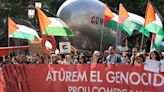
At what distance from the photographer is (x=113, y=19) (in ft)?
55.6

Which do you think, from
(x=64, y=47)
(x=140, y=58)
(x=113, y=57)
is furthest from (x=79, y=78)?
(x=64, y=47)

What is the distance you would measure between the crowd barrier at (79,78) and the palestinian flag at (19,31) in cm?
308

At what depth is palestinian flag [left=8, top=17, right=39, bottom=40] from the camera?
17.8 metres

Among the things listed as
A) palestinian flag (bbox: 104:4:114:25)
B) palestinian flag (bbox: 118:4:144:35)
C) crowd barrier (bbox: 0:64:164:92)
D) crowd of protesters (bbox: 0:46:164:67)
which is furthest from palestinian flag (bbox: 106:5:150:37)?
crowd barrier (bbox: 0:64:164:92)

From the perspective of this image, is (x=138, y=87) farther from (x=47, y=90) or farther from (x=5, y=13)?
(x=5, y=13)

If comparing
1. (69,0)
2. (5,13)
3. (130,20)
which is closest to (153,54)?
(130,20)

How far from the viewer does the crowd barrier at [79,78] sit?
11.5 metres

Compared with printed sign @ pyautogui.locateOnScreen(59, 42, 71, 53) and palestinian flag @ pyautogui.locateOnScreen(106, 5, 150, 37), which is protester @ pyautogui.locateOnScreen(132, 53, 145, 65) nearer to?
palestinian flag @ pyautogui.locateOnScreen(106, 5, 150, 37)

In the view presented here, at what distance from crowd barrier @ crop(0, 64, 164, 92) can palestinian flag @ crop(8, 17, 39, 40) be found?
3082mm

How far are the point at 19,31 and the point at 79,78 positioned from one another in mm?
5484

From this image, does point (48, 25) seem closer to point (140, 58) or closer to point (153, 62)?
point (140, 58)

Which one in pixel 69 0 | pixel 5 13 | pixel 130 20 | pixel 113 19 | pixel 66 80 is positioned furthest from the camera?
pixel 5 13

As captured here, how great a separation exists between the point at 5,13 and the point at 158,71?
31.5 m

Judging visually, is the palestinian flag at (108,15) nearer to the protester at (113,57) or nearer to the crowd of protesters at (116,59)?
the crowd of protesters at (116,59)
